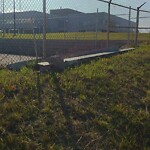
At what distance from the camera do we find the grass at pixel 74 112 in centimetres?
322

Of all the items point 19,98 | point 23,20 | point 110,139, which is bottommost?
point 110,139

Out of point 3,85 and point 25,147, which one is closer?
point 25,147

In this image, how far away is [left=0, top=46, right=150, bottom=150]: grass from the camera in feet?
10.6

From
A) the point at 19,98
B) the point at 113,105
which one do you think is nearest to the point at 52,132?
the point at 19,98

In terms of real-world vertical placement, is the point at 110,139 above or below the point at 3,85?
below

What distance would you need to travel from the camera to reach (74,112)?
12.7ft

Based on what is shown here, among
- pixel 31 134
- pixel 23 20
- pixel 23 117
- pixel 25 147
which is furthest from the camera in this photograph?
pixel 23 20

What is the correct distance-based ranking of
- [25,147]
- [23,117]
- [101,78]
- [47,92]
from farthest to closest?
1. [101,78]
2. [47,92]
3. [23,117]
4. [25,147]

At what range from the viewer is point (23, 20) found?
9016 mm

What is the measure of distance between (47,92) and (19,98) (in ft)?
1.67

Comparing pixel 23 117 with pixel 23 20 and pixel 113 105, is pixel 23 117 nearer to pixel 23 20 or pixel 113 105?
pixel 113 105

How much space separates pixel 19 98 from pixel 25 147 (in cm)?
121

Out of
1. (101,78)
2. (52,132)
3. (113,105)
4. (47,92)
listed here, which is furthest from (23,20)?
(52,132)

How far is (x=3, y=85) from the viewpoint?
4.48 metres
